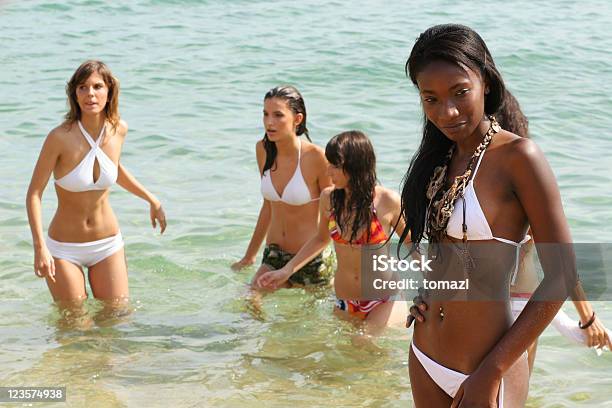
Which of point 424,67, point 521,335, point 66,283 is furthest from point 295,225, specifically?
point 521,335

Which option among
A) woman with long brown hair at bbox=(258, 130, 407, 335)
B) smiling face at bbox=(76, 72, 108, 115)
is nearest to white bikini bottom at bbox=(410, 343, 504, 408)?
woman with long brown hair at bbox=(258, 130, 407, 335)

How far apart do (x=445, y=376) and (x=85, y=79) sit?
3.68 meters

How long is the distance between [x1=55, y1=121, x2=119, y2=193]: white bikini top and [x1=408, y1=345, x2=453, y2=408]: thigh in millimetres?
3441

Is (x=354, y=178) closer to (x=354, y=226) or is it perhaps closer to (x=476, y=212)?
(x=354, y=226)

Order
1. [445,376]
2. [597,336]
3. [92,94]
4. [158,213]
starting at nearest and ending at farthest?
[445,376] < [597,336] < [92,94] < [158,213]

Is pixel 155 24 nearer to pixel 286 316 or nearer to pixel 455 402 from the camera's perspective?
pixel 286 316

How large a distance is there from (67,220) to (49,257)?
1.44 feet

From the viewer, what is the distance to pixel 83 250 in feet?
19.7

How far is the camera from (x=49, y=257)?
562 centimetres

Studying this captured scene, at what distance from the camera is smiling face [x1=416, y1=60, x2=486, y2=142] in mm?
2646

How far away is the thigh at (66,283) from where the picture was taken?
5.97 metres

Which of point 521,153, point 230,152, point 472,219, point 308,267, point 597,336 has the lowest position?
point 230,152

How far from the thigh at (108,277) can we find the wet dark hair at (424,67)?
347 centimetres

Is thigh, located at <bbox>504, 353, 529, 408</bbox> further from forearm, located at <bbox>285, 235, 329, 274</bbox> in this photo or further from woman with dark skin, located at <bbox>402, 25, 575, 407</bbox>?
forearm, located at <bbox>285, 235, 329, 274</bbox>
